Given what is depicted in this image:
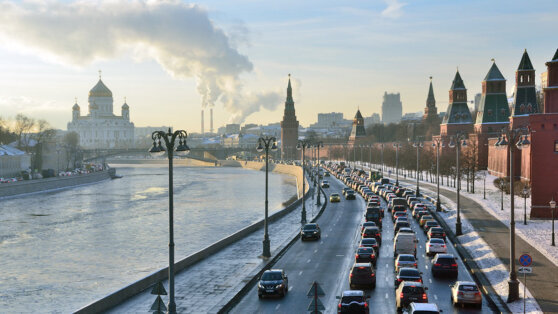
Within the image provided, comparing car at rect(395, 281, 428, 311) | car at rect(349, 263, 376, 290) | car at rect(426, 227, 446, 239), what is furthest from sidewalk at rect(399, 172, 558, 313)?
car at rect(349, 263, 376, 290)

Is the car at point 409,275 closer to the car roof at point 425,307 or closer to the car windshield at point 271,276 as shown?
the car windshield at point 271,276

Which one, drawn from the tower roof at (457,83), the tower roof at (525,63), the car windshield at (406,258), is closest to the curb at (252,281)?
the car windshield at (406,258)

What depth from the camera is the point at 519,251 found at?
3406 centimetres

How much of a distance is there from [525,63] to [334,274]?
72.3 metres

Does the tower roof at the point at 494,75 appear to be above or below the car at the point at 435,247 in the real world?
above

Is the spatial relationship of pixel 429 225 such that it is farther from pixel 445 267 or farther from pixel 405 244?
pixel 445 267

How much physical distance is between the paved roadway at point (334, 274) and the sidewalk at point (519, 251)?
221 centimetres

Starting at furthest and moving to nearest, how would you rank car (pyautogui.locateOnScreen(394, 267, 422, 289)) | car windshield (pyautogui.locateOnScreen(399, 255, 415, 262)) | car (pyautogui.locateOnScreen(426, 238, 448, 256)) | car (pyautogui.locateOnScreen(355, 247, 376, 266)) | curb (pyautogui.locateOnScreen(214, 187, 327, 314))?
car (pyautogui.locateOnScreen(426, 238, 448, 256))
car (pyautogui.locateOnScreen(355, 247, 376, 266))
car windshield (pyautogui.locateOnScreen(399, 255, 415, 262))
car (pyautogui.locateOnScreen(394, 267, 422, 289))
curb (pyautogui.locateOnScreen(214, 187, 327, 314))

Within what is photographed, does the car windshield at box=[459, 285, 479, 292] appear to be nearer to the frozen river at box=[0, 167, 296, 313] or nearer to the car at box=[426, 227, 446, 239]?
the car at box=[426, 227, 446, 239]

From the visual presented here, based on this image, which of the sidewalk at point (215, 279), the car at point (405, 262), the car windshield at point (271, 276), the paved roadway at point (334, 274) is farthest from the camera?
the car at point (405, 262)

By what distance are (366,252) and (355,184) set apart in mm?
61927

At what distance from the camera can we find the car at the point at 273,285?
25312 millimetres

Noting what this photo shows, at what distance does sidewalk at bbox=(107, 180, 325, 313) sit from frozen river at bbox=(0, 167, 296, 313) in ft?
18.4

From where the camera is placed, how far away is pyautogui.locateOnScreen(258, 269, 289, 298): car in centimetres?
2531
